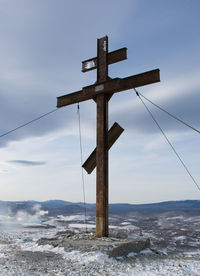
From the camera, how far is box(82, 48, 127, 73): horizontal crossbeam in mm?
8023

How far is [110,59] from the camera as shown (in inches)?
326

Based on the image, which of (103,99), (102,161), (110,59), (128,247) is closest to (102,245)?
(128,247)

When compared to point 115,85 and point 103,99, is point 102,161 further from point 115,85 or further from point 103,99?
point 115,85

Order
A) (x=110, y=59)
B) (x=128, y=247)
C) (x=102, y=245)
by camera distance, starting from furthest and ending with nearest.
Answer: (x=110, y=59), (x=128, y=247), (x=102, y=245)

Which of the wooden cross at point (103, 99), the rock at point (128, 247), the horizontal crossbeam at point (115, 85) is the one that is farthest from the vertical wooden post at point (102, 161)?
the rock at point (128, 247)

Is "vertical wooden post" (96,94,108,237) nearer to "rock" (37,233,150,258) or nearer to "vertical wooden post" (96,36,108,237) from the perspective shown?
"vertical wooden post" (96,36,108,237)

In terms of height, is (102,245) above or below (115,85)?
below

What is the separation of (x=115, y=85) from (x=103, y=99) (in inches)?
23.6

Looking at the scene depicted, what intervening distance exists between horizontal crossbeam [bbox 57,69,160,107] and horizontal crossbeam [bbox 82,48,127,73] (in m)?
0.91

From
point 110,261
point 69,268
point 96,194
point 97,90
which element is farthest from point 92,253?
point 97,90

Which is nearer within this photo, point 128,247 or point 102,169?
point 128,247

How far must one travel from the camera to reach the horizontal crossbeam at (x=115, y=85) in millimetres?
7246

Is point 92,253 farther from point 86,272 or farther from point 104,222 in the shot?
point 104,222

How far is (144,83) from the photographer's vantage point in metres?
7.32
